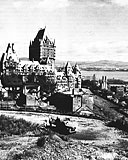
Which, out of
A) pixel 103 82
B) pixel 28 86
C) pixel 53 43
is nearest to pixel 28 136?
pixel 28 86

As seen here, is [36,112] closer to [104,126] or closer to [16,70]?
[104,126]

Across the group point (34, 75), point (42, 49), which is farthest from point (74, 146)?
point (42, 49)

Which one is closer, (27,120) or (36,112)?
(27,120)

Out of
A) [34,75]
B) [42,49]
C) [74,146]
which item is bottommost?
[74,146]

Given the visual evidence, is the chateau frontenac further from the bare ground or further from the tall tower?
the bare ground

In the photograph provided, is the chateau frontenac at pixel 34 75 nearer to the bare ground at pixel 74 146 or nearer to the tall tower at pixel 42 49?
the tall tower at pixel 42 49

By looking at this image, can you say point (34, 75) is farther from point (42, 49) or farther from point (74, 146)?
point (74, 146)

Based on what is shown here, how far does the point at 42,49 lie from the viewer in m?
93.2

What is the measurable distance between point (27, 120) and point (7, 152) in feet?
56.9

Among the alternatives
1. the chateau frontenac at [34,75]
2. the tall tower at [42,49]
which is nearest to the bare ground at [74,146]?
the chateau frontenac at [34,75]

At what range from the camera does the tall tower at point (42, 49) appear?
9312 cm

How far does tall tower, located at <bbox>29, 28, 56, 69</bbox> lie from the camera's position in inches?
3666

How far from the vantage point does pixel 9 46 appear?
81500 mm

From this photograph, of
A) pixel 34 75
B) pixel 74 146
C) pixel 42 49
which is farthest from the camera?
pixel 42 49
